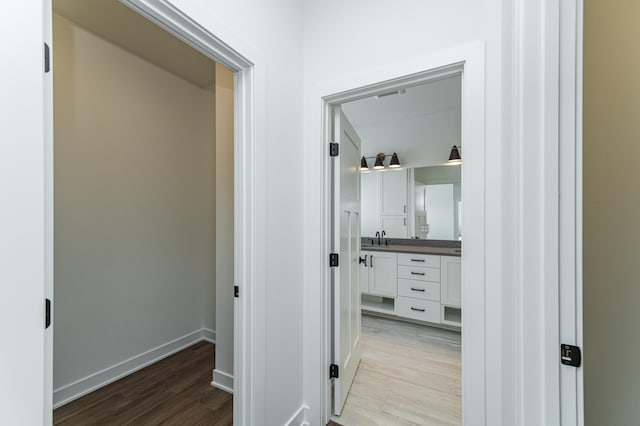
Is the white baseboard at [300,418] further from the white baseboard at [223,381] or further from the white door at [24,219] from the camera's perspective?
the white door at [24,219]

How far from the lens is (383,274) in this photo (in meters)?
3.37

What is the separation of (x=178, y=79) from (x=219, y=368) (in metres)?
2.72

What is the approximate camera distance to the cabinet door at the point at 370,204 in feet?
13.1

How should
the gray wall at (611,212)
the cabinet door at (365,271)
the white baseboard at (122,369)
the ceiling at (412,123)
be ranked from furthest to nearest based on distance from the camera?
1. the cabinet door at (365,271)
2. the ceiling at (412,123)
3. the white baseboard at (122,369)
4. the gray wall at (611,212)

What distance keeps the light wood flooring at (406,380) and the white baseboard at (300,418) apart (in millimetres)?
232

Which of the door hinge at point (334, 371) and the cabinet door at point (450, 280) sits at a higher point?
the cabinet door at point (450, 280)

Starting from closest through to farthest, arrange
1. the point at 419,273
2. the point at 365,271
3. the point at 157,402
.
Answer: the point at 157,402 < the point at 419,273 < the point at 365,271

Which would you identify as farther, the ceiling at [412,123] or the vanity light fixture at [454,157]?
the vanity light fixture at [454,157]

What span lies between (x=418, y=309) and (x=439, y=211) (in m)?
1.33

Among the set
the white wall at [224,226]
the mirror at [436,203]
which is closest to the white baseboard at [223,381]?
the white wall at [224,226]

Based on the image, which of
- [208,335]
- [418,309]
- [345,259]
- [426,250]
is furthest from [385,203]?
[208,335]

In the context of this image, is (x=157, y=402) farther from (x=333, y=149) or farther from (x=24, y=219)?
(x=333, y=149)

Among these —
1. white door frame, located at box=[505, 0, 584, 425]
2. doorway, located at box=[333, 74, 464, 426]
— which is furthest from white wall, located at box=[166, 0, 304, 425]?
white door frame, located at box=[505, 0, 584, 425]

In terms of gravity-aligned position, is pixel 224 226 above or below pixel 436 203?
below
